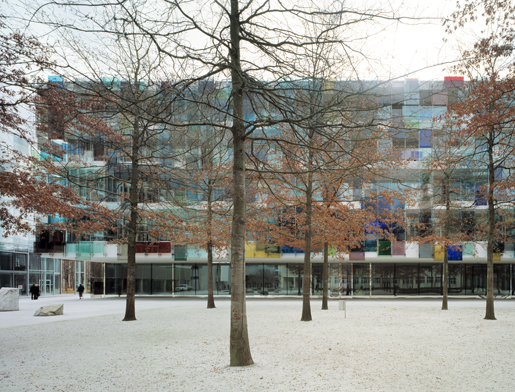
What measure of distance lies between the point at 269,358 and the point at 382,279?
34.4m

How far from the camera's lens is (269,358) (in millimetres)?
10117

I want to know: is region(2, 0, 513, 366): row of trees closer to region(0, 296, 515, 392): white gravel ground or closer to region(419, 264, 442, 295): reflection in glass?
region(0, 296, 515, 392): white gravel ground

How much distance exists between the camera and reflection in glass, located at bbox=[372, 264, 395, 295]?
139ft

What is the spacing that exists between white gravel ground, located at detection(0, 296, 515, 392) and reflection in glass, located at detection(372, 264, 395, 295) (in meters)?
25.6

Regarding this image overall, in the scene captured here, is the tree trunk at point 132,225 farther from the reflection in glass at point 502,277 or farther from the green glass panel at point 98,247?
the reflection in glass at point 502,277

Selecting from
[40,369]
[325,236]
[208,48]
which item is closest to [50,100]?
[208,48]

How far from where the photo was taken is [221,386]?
25.2ft

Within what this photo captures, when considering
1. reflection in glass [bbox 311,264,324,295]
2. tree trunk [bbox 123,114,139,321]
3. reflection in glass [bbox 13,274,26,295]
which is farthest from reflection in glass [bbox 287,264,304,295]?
reflection in glass [bbox 13,274,26,295]

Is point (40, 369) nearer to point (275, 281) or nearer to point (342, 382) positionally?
point (342, 382)

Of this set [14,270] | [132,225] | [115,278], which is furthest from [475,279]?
[14,270]

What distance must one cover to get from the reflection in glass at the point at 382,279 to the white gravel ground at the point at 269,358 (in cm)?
2563

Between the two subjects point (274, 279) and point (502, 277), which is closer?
point (502, 277)

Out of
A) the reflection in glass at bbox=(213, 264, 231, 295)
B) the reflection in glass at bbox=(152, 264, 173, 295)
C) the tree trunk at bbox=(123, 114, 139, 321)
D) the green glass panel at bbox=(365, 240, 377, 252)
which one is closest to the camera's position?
A: the tree trunk at bbox=(123, 114, 139, 321)

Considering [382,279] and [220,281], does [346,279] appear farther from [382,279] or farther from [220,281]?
[220,281]
